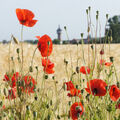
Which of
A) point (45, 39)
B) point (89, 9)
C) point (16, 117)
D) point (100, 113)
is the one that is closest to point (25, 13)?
point (45, 39)

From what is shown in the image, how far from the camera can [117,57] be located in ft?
12.7

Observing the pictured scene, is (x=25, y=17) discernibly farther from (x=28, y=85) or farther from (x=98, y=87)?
(x=98, y=87)

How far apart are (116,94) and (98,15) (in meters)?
0.41

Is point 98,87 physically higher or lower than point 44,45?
lower

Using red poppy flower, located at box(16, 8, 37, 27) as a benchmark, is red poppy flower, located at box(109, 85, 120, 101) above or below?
below

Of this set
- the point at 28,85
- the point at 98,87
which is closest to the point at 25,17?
the point at 28,85

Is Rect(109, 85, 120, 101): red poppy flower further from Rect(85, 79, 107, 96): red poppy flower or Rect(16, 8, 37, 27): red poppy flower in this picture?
Rect(16, 8, 37, 27): red poppy flower

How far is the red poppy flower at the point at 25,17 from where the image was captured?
41.3 inches

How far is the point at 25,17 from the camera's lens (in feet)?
3.46

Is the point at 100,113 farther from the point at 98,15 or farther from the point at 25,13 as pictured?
the point at 25,13

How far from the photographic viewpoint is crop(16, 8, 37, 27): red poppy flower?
105 cm

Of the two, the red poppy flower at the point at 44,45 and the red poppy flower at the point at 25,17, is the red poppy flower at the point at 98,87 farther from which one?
the red poppy flower at the point at 25,17

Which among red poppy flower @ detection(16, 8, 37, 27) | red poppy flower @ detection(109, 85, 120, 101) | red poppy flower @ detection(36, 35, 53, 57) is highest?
red poppy flower @ detection(16, 8, 37, 27)

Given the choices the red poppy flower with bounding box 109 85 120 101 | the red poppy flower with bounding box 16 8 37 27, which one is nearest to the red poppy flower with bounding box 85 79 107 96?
the red poppy flower with bounding box 109 85 120 101
